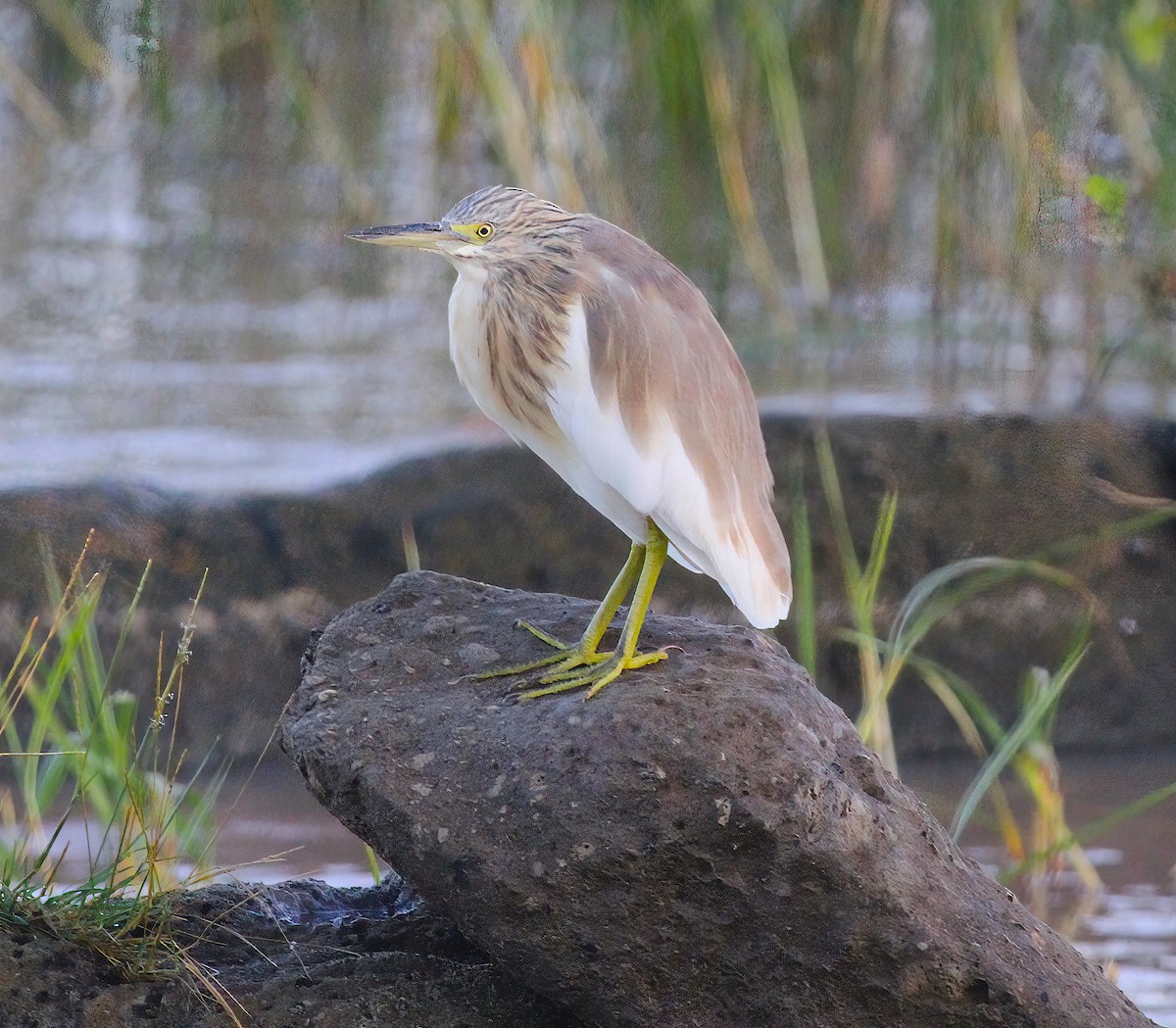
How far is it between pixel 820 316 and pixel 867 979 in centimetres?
146

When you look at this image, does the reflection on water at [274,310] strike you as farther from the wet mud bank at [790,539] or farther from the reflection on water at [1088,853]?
the reflection on water at [1088,853]

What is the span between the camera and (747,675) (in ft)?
2.81

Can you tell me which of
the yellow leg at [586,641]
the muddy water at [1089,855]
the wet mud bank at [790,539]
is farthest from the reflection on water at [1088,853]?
the yellow leg at [586,641]

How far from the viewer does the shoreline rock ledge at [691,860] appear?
0.76m

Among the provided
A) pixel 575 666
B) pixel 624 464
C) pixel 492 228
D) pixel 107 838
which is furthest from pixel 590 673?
pixel 107 838

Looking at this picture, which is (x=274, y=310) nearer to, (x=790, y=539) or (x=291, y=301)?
(x=291, y=301)

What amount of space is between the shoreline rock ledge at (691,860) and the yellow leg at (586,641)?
0.18ft

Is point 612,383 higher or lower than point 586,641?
higher

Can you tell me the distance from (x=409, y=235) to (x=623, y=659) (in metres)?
0.30

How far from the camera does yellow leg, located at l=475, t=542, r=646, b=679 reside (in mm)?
908

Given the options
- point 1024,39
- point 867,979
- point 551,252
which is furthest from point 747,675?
point 1024,39

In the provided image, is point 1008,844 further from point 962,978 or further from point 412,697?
point 412,697

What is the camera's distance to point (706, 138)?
1.98 meters

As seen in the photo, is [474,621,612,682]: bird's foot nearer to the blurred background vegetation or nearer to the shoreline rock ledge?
the shoreline rock ledge
